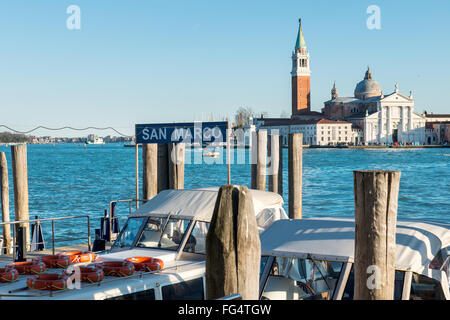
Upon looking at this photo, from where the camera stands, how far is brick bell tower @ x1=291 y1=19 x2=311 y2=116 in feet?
494

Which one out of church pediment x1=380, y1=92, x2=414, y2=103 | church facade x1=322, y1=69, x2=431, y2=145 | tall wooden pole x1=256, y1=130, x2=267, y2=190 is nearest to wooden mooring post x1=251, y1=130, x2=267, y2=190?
tall wooden pole x1=256, y1=130, x2=267, y2=190

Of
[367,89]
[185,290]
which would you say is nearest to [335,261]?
[185,290]

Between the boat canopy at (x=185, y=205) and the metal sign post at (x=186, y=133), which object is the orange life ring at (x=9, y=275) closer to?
the boat canopy at (x=185, y=205)

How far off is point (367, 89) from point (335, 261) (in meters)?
152

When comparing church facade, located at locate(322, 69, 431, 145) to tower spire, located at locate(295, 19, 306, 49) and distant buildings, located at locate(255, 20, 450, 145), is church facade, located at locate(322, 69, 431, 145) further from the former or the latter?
tower spire, located at locate(295, 19, 306, 49)

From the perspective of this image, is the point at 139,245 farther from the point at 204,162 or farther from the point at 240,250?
the point at 204,162

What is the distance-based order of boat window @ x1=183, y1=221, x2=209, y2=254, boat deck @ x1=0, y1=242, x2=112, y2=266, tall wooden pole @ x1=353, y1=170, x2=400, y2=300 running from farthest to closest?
boat deck @ x1=0, y1=242, x2=112, y2=266, boat window @ x1=183, y1=221, x2=209, y2=254, tall wooden pole @ x1=353, y1=170, x2=400, y2=300

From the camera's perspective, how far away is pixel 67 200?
118ft

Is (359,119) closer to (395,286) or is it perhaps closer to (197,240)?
(197,240)

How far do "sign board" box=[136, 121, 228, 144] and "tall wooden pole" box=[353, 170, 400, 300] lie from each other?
19.2 feet

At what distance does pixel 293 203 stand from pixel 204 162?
80.1 m

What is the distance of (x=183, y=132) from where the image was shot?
1212 cm

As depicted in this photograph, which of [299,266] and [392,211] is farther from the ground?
[392,211]
